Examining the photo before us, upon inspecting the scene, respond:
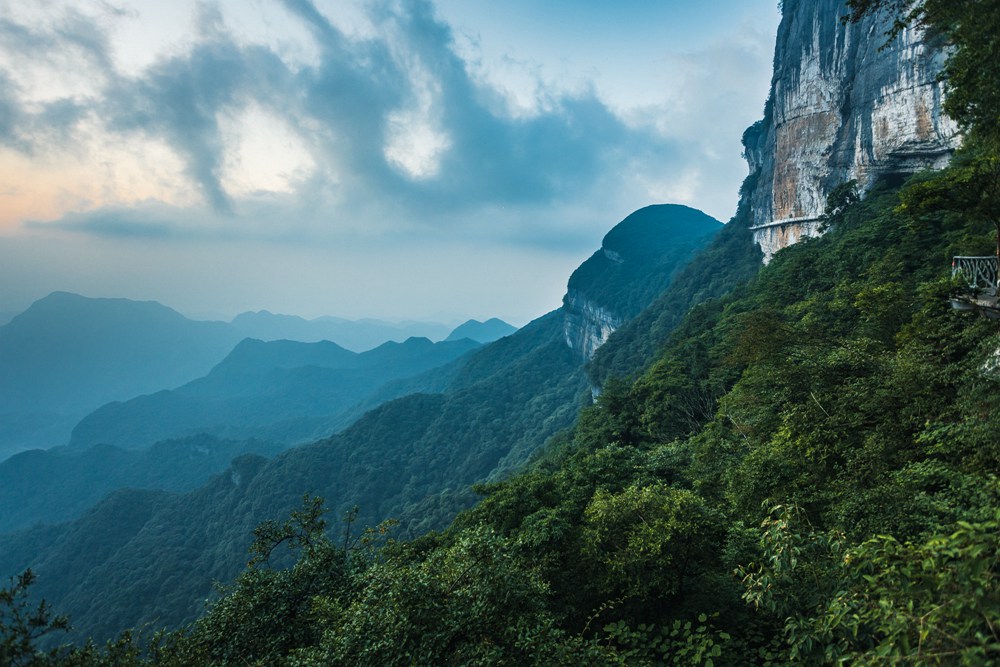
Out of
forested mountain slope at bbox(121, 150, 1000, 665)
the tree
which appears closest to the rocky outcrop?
forested mountain slope at bbox(121, 150, 1000, 665)

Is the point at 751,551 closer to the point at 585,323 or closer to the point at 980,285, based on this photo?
the point at 980,285

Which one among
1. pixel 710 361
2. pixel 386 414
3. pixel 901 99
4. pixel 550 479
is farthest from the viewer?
pixel 386 414

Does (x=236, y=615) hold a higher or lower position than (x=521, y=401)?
higher

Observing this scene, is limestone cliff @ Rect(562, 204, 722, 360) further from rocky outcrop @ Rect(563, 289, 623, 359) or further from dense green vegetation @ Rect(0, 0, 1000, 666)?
dense green vegetation @ Rect(0, 0, 1000, 666)

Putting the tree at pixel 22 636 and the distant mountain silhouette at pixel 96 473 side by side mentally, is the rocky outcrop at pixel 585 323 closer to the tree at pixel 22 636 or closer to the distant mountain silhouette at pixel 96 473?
the distant mountain silhouette at pixel 96 473

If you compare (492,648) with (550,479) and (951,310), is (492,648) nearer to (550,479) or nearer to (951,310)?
(550,479)

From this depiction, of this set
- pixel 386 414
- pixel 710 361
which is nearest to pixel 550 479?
pixel 710 361

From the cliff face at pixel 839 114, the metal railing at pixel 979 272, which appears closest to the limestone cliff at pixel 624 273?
the cliff face at pixel 839 114
